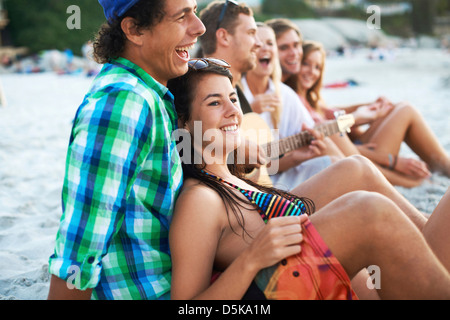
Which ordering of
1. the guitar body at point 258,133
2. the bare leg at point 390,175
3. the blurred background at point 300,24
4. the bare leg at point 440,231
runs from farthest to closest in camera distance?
the blurred background at point 300,24 → the bare leg at point 390,175 → the guitar body at point 258,133 → the bare leg at point 440,231

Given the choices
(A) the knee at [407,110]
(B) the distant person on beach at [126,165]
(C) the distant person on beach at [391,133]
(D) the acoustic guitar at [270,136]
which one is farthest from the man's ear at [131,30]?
(A) the knee at [407,110]

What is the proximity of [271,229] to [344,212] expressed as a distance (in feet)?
0.86

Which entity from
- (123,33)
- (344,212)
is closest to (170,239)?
(344,212)

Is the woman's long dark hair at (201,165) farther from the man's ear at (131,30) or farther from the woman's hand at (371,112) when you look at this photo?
the woman's hand at (371,112)

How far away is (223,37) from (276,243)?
7.46 feet

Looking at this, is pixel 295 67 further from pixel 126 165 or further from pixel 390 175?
pixel 126 165

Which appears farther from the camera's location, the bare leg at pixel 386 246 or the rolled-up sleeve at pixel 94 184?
the bare leg at pixel 386 246

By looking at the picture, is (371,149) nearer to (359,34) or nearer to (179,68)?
(179,68)

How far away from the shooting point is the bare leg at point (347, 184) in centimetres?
222

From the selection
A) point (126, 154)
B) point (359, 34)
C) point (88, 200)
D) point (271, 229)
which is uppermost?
point (126, 154)

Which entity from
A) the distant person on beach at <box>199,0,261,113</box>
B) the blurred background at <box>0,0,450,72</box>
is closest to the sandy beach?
the blurred background at <box>0,0,450,72</box>

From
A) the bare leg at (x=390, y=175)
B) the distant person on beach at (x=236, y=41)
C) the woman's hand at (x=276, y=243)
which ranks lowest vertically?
the bare leg at (x=390, y=175)

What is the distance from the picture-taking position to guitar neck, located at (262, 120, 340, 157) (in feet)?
11.0

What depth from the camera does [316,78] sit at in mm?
4426
